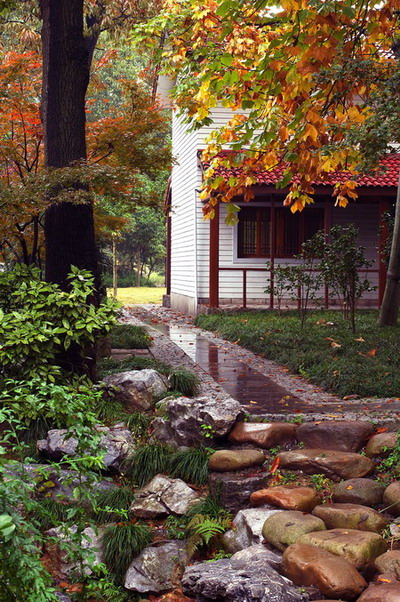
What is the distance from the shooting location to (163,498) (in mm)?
6219

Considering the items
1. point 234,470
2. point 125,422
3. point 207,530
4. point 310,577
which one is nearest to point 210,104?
point 125,422

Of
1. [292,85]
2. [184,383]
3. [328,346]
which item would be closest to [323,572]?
[184,383]

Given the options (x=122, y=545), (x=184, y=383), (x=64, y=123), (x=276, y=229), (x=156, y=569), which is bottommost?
(x=156, y=569)

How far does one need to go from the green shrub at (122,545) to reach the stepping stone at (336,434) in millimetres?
1726

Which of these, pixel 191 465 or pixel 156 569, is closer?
pixel 156 569

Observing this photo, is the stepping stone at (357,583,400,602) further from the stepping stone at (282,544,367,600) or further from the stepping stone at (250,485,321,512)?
the stepping stone at (250,485,321,512)

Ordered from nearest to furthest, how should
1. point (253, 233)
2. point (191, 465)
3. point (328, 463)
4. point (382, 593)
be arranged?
1. point (382, 593)
2. point (328, 463)
3. point (191, 465)
4. point (253, 233)

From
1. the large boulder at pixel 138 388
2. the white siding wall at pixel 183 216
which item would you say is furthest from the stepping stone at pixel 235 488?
the white siding wall at pixel 183 216

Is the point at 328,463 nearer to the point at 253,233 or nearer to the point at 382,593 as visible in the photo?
the point at 382,593

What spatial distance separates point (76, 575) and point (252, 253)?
639 inches

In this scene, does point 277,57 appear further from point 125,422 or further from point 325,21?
point 125,422

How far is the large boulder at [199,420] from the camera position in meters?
6.90

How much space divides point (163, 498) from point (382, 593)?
7.65 ft

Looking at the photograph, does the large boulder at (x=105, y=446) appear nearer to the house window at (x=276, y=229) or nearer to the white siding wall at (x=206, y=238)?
the white siding wall at (x=206, y=238)
